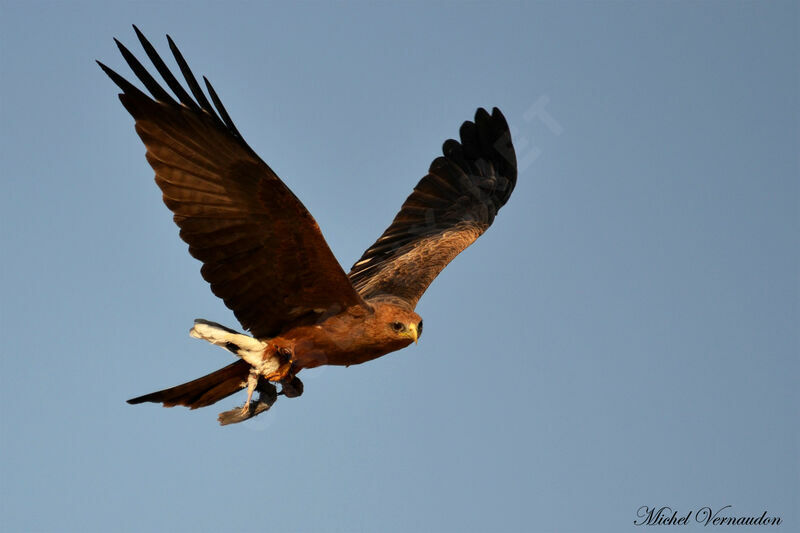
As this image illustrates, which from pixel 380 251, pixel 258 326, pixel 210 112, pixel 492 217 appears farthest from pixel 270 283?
pixel 492 217

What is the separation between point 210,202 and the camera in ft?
23.1

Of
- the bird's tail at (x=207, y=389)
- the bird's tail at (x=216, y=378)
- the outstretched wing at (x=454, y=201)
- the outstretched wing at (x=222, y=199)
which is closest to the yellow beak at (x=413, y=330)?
the outstretched wing at (x=222, y=199)

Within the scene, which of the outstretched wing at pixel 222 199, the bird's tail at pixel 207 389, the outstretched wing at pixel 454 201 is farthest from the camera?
the outstretched wing at pixel 454 201

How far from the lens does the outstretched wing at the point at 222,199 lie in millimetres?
6809

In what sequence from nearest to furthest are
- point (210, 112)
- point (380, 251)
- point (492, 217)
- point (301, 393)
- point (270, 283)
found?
point (210, 112), point (270, 283), point (301, 393), point (380, 251), point (492, 217)

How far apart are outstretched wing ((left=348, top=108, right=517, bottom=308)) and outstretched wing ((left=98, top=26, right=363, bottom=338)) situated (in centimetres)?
260

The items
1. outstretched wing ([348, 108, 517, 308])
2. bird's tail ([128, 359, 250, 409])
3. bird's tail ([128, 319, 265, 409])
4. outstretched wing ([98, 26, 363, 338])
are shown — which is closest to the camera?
outstretched wing ([98, 26, 363, 338])

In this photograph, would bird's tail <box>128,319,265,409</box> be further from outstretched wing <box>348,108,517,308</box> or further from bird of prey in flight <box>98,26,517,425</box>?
outstretched wing <box>348,108,517,308</box>

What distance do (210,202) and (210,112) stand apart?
66 cm

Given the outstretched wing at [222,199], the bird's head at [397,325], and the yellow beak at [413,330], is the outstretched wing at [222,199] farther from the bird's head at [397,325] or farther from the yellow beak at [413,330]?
the yellow beak at [413,330]

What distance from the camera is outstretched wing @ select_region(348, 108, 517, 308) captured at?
10180mm

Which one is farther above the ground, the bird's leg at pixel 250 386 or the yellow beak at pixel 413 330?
the yellow beak at pixel 413 330

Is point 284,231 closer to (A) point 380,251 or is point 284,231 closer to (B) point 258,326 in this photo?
(B) point 258,326

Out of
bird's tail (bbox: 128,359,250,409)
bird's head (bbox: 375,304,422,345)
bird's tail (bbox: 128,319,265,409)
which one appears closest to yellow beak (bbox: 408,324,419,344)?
bird's head (bbox: 375,304,422,345)
